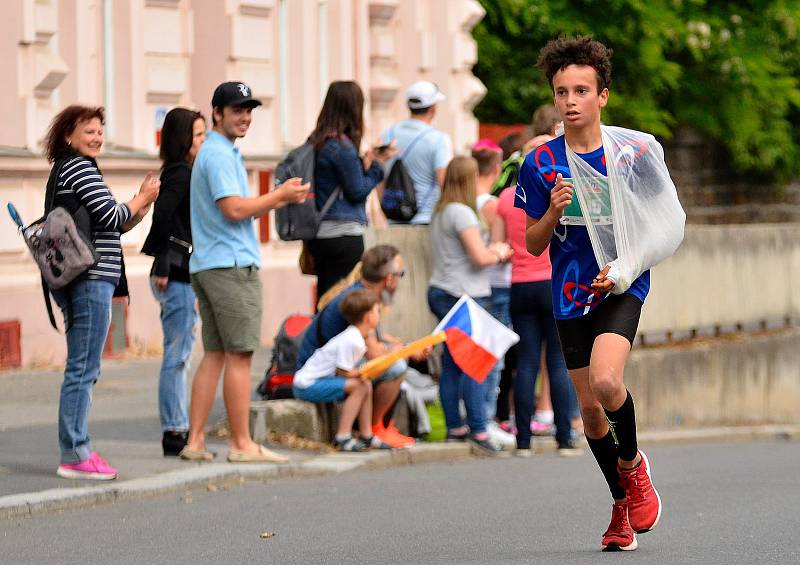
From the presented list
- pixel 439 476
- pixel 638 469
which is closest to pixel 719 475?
pixel 439 476

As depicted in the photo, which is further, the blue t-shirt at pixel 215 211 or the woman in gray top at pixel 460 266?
the woman in gray top at pixel 460 266

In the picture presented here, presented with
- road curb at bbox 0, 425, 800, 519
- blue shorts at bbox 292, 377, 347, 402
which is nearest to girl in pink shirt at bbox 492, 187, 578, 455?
road curb at bbox 0, 425, 800, 519

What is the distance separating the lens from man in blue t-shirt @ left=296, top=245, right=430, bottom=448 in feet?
37.3

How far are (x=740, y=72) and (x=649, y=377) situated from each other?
1042cm

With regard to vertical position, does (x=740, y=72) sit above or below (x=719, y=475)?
above

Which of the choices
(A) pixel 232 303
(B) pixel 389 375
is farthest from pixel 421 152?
(A) pixel 232 303

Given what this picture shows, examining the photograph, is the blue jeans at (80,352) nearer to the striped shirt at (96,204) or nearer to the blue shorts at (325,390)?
the striped shirt at (96,204)

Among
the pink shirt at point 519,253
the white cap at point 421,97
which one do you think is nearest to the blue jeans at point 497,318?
the pink shirt at point 519,253

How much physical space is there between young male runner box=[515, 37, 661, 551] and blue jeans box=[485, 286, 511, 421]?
449cm

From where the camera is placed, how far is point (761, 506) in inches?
372

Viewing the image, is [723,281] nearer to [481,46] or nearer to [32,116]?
[32,116]

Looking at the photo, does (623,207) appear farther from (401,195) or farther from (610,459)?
(401,195)

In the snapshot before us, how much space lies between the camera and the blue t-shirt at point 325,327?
454 inches

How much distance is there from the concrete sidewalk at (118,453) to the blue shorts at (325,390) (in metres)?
0.37
